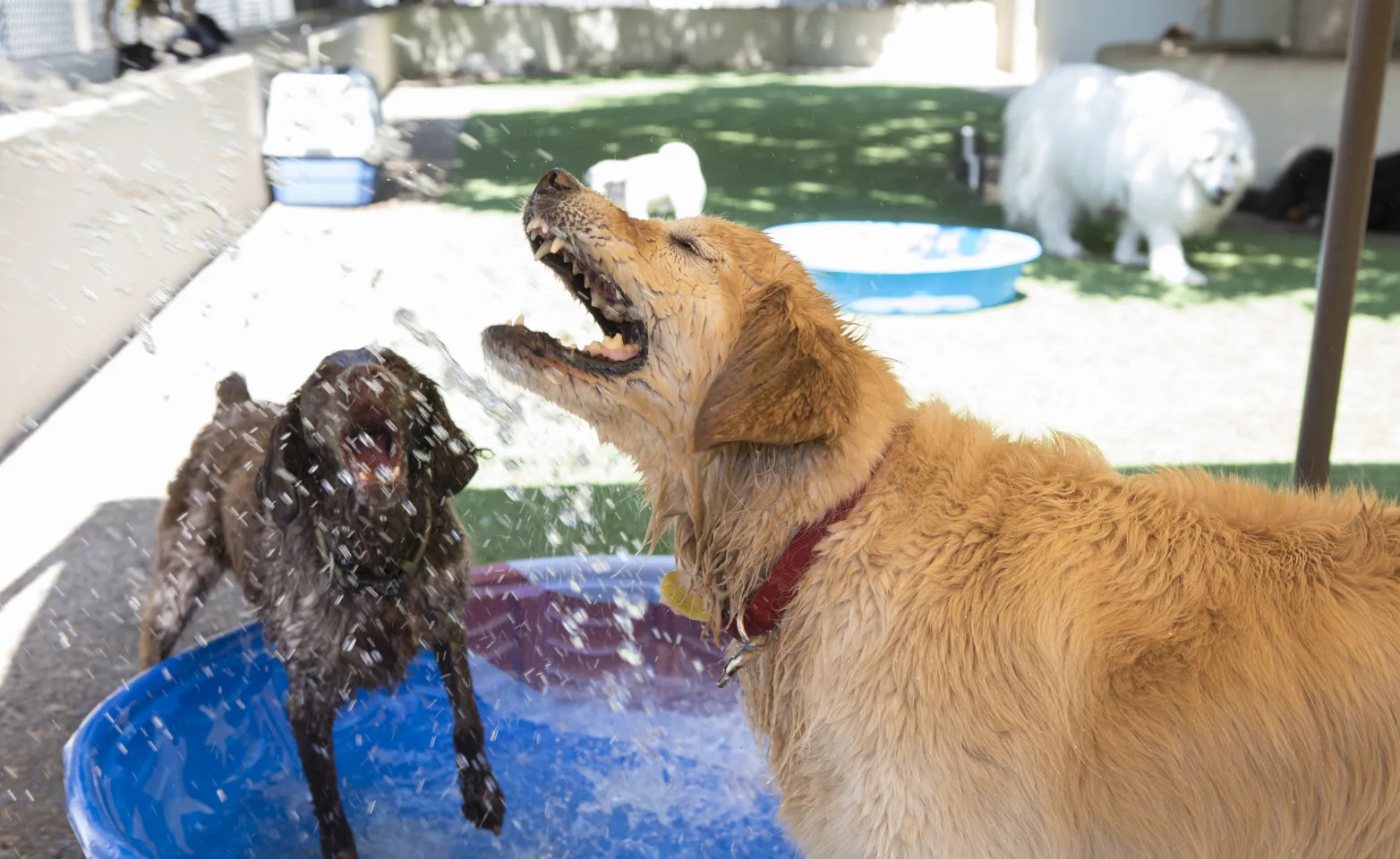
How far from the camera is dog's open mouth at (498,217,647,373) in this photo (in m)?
2.56

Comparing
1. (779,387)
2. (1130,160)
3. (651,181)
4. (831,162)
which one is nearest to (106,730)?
(779,387)

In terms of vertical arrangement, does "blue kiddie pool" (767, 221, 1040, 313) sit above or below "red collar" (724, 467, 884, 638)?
below

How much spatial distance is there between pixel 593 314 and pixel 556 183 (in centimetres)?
32

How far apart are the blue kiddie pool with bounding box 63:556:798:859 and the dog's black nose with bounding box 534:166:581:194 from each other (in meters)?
2.09

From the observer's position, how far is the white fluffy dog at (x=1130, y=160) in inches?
447

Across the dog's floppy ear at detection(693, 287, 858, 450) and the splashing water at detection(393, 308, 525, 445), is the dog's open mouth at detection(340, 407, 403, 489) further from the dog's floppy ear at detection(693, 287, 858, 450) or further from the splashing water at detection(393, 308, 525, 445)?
the splashing water at detection(393, 308, 525, 445)

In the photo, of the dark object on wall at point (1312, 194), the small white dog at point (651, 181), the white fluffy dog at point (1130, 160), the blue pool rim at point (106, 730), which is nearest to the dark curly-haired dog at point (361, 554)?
the blue pool rim at point (106, 730)

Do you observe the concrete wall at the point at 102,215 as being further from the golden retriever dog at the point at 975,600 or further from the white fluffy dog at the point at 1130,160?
the white fluffy dog at the point at 1130,160

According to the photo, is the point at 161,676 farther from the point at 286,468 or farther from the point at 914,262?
the point at 914,262

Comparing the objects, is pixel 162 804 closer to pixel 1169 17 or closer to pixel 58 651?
pixel 58 651

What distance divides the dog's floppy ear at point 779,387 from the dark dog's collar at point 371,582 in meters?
1.78

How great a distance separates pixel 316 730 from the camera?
3734 millimetres

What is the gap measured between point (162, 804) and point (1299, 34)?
19.1 metres

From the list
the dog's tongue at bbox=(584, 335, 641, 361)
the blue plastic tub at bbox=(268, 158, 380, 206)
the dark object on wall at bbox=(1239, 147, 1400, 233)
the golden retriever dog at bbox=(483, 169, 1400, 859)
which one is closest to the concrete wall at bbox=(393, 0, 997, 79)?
the blue plastic tub at bbox=(268, 158, 380, 206)
